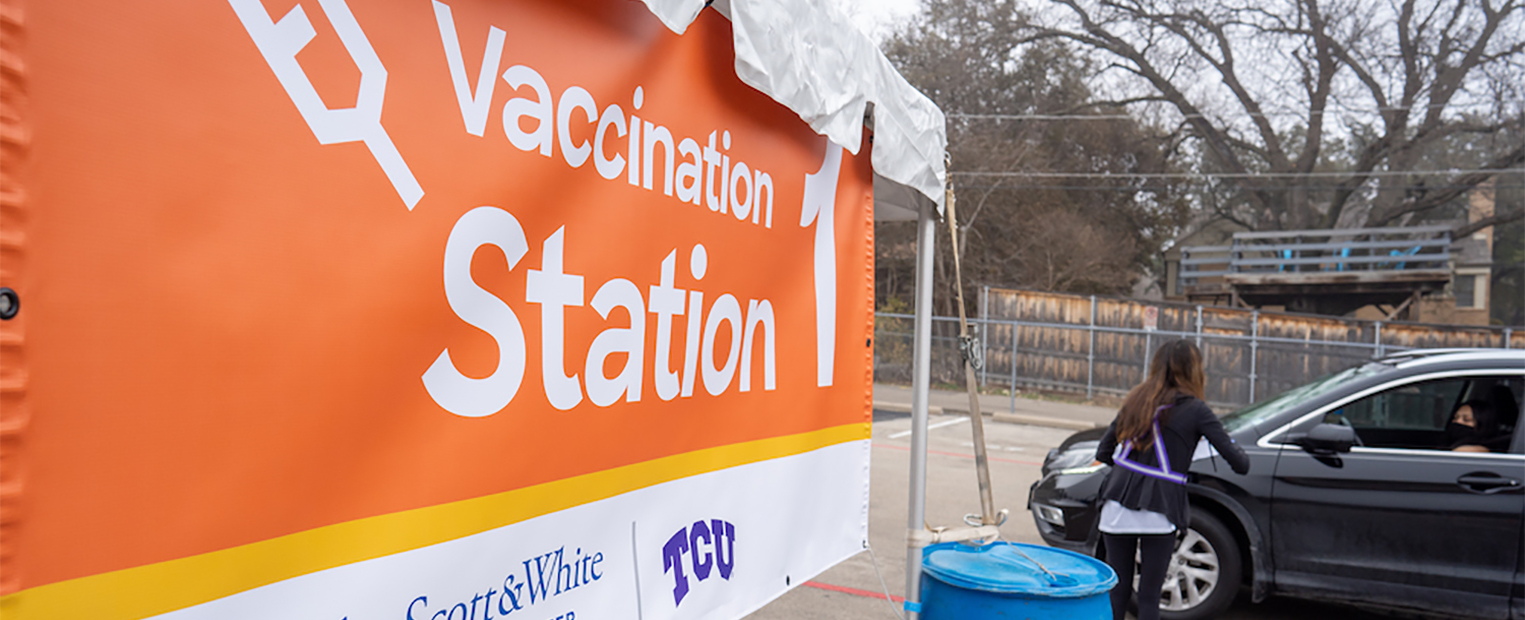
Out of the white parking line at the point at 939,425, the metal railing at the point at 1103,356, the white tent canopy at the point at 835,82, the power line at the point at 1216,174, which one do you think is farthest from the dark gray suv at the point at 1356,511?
the power line at the point at 1216,174

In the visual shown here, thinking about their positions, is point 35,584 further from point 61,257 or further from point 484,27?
point 484,27

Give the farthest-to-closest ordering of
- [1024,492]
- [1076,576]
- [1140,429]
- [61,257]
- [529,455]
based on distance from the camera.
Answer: [1024,492] → [1140,429] → [1076,576] → [529,455] → [61,257]

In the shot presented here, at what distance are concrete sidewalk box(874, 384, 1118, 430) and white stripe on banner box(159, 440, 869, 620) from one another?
45.3 ft

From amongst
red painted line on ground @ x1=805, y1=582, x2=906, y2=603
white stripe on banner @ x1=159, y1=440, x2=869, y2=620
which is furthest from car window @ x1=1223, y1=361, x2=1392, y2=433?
white stripe on banner @ x1=159, y1=440, x2=869, y2=620

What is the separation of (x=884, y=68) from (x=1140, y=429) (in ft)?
6.62

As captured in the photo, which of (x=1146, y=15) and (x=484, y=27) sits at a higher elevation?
(x=1146, y=15)

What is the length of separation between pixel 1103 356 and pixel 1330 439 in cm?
1588

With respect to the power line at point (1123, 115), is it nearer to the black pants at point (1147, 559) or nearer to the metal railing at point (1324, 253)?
the metal railing at point (1324, 253)

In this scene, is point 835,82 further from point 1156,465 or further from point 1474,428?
point 1474,428

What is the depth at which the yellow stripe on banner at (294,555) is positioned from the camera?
1.21 metres

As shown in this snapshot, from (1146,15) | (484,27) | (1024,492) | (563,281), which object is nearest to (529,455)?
(563,281)

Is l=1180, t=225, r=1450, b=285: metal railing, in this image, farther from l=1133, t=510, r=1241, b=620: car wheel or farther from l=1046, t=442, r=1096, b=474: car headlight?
l=1133, t=510, r=1241, b=620: car wheel

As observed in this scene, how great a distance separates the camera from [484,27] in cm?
174

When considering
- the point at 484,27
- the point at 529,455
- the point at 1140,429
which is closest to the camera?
the point at 484,27
